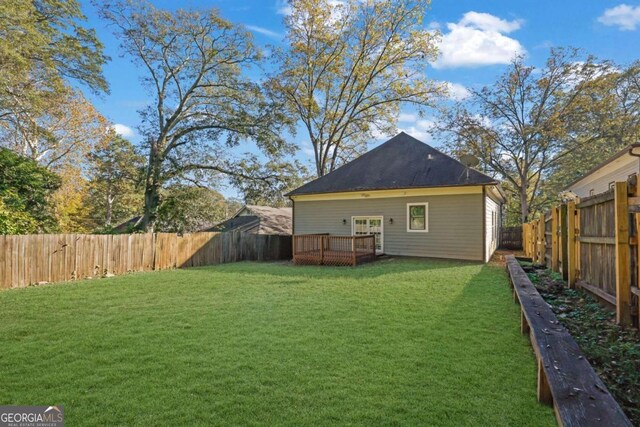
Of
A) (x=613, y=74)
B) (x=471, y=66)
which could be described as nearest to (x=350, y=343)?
(x=471, y=66)

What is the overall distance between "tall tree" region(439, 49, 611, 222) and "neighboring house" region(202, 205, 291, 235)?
13.8 metres

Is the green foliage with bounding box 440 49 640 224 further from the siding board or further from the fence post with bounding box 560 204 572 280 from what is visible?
the fence post with bounding box 560 204 572 280

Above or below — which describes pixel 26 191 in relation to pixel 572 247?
above

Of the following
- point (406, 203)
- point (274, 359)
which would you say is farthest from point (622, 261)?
point (406, 203)

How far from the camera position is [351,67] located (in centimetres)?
2356

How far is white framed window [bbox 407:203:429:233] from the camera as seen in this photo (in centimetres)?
1311

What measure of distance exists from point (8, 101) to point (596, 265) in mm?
21820

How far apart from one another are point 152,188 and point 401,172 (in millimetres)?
13423

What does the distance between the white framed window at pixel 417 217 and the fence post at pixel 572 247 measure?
7357mm

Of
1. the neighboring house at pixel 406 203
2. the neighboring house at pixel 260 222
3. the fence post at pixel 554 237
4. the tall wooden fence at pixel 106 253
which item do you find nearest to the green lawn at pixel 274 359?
the fence post at pixel 554 237

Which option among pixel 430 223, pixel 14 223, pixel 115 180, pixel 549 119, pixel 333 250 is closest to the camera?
pixel 14 223

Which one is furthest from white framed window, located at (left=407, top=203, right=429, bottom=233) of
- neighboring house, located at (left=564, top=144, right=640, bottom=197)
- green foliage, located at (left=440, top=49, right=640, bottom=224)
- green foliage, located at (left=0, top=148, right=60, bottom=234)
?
green foliage, located at (left=440, top=49, right=640, bottom=224)

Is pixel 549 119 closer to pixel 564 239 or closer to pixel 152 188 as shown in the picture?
pixel 564 239

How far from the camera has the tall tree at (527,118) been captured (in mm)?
21484
